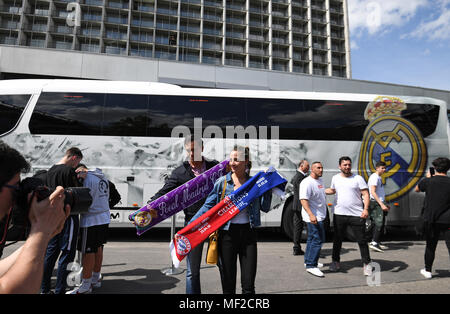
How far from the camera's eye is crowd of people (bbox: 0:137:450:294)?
3.90ft

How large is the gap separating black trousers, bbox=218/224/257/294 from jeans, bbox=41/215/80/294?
1969 mm

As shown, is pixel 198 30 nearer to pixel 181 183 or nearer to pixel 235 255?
pixel 181 183

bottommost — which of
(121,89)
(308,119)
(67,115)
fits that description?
(67,115)

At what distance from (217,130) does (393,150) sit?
4.74 metres

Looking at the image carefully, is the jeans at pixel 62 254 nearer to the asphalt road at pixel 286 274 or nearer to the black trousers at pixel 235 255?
the asphalt road at pixel 286 274

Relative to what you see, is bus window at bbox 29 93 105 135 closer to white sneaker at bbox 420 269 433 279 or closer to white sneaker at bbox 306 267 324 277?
white sneaker at bbox 306 267 324 277

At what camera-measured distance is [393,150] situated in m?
7.23

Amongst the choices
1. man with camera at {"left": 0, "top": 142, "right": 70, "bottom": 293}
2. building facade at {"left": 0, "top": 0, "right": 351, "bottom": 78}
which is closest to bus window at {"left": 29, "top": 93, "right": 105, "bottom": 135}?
man with camera at {"left": 0, "top": 142, "right": 70, "bottom": 293}

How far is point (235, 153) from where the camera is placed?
2828 mm

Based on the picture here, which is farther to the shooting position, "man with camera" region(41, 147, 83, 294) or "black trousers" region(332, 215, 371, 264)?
"black trousers" region(332, 215, 371, 264)

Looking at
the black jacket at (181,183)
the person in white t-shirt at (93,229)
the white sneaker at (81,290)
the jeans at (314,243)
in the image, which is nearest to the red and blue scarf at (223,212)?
the black jacket at (181,183)

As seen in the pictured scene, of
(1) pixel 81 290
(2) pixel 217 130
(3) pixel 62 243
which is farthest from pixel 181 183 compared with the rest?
(2) pixel 217 130
